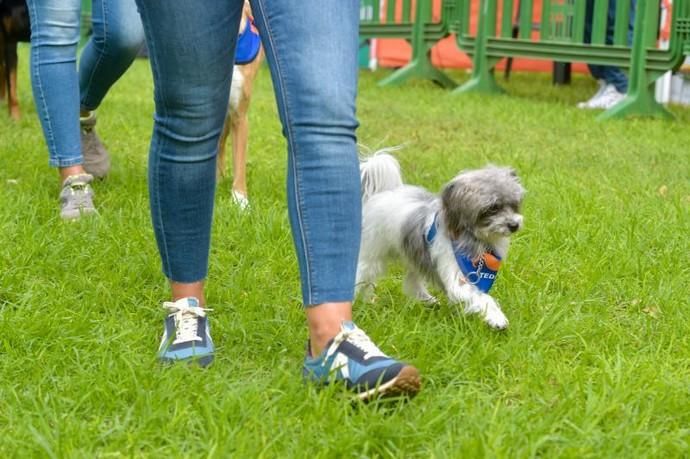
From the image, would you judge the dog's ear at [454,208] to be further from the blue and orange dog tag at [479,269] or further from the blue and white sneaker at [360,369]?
the blue and white sneaker at [360,369]

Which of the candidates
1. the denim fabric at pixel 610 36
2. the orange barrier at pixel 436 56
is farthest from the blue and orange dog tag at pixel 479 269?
the orange barrier at pixel 436 56

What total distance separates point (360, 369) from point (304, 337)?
0.58m

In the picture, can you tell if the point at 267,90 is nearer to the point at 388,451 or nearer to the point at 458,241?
the point at 458,241

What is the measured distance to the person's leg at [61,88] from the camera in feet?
13.4

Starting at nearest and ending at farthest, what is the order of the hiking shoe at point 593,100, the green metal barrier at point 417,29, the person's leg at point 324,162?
the person's leg at point 324,162 → the hiking shoe at point 593,100 → the green metal barrier at point 417,29

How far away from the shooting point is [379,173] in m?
3.49

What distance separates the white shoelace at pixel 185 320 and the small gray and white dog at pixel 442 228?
77cm

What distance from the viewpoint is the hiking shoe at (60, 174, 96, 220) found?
13.5ft

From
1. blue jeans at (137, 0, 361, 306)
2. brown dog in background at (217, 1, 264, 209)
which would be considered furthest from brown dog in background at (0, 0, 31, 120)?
blue jeans at (137, 0, 361, 306)

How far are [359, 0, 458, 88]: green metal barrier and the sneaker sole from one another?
341 inches

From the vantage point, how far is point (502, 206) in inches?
124

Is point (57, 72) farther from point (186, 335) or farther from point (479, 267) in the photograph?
point (479, 267)

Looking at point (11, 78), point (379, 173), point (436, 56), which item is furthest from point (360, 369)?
point (436, 56)

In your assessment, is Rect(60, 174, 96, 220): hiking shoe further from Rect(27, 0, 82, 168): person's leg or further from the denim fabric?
the denim fabric
